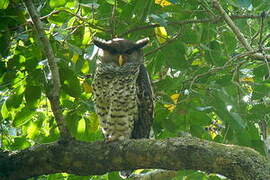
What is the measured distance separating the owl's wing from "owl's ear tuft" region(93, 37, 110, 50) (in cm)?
38

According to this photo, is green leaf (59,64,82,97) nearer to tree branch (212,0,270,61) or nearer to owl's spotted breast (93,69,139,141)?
owl's spotted breast (93,69,139,141)

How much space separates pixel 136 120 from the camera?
16.0ft

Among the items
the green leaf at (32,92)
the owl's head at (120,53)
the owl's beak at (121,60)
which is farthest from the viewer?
the owl's beak at (121,60)

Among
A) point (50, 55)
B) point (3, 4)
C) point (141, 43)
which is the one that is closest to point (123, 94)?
point (141, 43)

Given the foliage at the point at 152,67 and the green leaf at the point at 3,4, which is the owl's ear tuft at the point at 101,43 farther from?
the green leaf at the point at 3,4

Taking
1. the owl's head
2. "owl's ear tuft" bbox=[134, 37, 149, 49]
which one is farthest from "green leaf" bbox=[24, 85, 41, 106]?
"owl's ear tuft" bbox=[134, 37, 149, 49]

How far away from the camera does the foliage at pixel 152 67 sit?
3.75 meters

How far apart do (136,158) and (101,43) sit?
146 cm

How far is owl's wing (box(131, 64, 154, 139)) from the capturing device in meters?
4.60

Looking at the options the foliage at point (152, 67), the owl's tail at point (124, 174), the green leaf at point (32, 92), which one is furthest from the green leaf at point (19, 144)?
the owl's tail at point (124, 174)

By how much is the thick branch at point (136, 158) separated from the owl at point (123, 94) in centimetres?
79

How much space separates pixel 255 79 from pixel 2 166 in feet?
7.11

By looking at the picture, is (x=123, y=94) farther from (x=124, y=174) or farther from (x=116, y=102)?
(x=124, y=174)

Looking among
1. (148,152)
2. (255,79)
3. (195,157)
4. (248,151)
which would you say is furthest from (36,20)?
(255,79)
